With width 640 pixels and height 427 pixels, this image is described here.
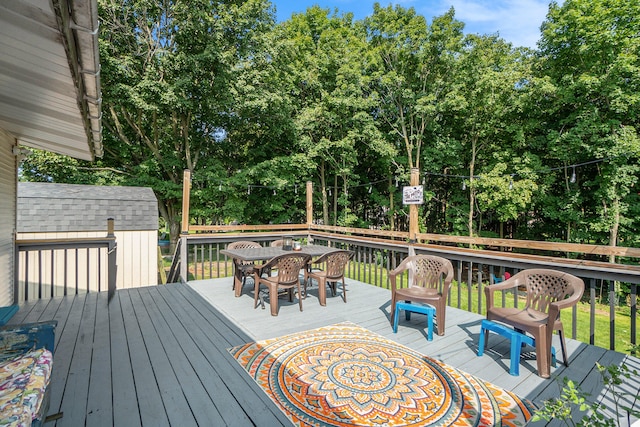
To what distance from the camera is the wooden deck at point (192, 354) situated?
1915mm

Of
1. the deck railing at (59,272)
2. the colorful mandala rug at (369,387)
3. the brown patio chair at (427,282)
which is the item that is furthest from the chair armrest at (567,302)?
the deck railing at (59,272)

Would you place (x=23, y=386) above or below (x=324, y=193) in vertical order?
below

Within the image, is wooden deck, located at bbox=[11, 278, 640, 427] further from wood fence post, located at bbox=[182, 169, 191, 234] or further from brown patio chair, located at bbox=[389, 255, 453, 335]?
wood fence post, located at bbox=[182, 169, 191, 234]

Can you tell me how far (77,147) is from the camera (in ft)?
13.0

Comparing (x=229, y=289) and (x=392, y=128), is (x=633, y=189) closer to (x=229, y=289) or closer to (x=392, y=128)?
(x=392, y=128)

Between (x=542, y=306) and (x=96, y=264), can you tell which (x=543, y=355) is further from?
(x=96, y=264)

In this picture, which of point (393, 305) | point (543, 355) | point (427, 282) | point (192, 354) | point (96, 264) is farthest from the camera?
point (96, 264)

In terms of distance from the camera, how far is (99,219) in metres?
6.70

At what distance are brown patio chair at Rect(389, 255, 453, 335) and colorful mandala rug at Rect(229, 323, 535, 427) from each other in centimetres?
52

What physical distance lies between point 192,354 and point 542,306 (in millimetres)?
3141

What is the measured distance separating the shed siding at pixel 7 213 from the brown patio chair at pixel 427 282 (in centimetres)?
442

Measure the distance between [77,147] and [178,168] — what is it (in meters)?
8.95

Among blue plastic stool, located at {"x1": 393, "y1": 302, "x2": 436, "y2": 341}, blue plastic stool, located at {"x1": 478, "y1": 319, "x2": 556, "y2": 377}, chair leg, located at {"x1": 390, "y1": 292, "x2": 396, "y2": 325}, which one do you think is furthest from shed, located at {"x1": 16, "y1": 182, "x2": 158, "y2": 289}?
blue plastic stool, located at {"x1": 478, "y1": 319, "x2": 556, "y2": 377}

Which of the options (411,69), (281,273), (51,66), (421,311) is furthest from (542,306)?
(411,69)
